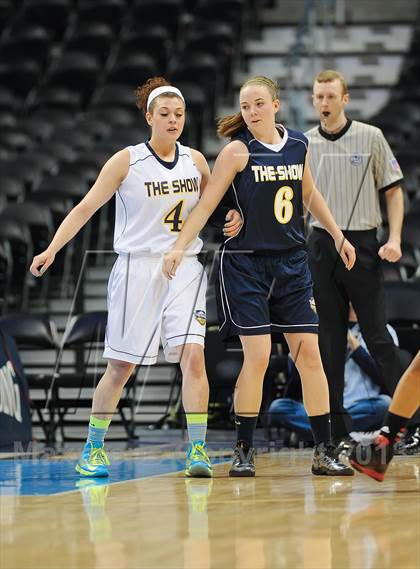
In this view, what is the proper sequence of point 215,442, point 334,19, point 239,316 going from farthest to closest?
point 334,19, point 215,442, point 239,316

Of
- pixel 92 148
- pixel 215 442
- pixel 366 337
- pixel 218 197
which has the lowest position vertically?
pixel 215 442

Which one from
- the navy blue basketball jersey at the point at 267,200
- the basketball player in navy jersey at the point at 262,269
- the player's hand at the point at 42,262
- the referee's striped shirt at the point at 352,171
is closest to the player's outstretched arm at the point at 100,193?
the player's hand at the point at 42,262

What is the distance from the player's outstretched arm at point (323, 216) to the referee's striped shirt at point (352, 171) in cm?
50

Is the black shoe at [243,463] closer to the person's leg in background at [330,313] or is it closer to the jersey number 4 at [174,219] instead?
the person's leg in background at [330,313]

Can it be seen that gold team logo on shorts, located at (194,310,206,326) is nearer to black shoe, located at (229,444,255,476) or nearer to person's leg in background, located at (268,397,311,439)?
black shoe, located at (229,444,255,476)

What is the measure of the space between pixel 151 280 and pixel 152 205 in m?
0.33

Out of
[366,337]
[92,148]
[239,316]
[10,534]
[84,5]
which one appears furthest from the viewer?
[84,5]

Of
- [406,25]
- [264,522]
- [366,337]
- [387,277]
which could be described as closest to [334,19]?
[406,25]

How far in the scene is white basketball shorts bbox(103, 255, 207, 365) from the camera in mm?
5152

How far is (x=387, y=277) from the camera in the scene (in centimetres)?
902

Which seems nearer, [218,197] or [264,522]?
[264,522]

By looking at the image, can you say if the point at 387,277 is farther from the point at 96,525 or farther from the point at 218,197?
the point at 96,525

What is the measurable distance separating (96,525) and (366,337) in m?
2.56

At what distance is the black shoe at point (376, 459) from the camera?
4430 mm
